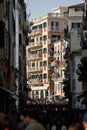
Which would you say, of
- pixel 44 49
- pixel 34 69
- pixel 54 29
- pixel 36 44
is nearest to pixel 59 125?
pixel 54 29

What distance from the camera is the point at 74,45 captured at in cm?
7712

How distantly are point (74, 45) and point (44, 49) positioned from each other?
4228 centimetres

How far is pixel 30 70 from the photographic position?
12475 centimetres

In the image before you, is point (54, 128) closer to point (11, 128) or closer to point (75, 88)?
point (11, 128)

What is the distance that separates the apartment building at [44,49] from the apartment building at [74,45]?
30488 millimetres

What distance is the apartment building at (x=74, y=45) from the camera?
241 ft

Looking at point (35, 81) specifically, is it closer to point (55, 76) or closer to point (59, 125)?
point (55, 76)

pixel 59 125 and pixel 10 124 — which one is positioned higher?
pixel 10 124

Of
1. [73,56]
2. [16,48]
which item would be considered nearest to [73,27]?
[73,56]

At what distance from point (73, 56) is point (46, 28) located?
144 feet

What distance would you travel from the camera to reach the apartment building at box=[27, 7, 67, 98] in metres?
117

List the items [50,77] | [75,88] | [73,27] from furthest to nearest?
[50,77]
[73,27]
[75,88]

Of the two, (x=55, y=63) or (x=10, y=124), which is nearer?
(x=10, y=124)

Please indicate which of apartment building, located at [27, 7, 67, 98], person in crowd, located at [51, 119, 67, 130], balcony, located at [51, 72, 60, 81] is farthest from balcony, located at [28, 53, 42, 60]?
person in crowd, located at [51, 119, 67, 130]
